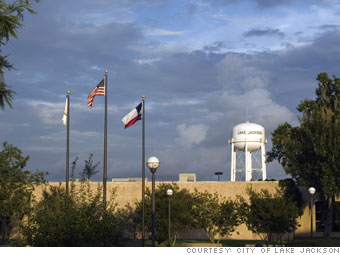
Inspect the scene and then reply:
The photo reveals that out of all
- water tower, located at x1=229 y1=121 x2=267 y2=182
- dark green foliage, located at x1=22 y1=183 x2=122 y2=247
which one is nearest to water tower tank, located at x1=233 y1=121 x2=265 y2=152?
water tower, located at x1=229 y1=121 x2=267 y2=182

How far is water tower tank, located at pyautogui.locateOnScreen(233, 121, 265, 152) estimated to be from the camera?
68875 millimetres

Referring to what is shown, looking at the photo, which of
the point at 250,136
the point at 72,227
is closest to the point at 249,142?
the point at 250,136

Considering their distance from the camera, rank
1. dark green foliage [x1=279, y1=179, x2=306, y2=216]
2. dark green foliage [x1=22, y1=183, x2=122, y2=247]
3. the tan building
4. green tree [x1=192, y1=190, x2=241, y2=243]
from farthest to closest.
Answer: the tan building < dark green foliage [x1=279, y1=179, x2=306, y2=216] < green tree [x1=192, y1=190, x2=241, y2=243] < dark green foliage [x1=22, y1=183, x2=122, y2=247]

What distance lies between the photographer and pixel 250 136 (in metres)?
68.9

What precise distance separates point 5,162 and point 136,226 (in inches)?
535

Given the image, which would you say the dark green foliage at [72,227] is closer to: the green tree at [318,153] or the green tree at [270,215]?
the green tree at [270,215]

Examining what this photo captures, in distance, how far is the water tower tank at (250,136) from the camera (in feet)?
226

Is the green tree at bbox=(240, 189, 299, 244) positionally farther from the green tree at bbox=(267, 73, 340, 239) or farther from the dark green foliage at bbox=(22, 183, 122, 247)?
the dark green foliage at bbox=(22, 183, 122, 247)

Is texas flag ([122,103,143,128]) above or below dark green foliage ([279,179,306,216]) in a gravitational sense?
above

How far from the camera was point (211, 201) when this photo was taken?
156 ft

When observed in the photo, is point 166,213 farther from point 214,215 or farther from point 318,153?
point 318,153

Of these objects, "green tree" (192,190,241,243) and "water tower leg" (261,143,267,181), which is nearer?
"green tree" (192,190,241,243)

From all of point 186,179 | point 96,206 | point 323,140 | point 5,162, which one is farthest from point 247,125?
point 96,206

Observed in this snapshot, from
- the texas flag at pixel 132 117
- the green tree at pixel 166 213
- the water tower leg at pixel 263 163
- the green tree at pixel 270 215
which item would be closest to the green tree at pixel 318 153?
the green tree at pixel 270 215
